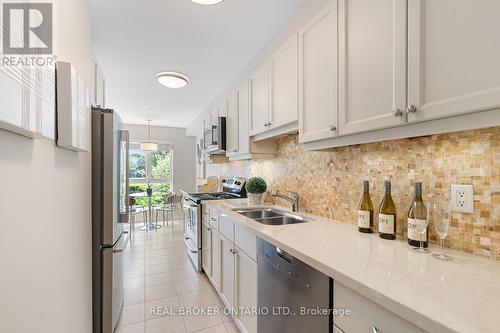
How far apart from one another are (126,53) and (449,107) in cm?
276

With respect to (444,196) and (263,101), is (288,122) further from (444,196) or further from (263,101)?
(444,196)

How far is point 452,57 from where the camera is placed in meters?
0.82

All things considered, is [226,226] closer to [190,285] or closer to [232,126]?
[190,285]

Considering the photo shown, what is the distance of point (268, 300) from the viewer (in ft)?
4.52

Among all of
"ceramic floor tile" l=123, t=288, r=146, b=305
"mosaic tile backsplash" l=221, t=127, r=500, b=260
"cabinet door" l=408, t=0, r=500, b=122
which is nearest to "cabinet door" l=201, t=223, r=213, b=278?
"ceramic floor tile" l=123, t=288, r=146, b=305

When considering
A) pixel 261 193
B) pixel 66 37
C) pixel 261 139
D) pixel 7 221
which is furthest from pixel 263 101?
pixel 7 221

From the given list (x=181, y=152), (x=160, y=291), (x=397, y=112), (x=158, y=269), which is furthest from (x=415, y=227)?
(x=181, y=152)

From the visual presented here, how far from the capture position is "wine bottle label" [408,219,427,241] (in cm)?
109

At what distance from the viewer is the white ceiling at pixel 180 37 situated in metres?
1.79

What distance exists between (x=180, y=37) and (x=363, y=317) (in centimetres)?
243

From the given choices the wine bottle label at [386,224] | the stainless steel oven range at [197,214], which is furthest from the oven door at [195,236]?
the wine bottle label at [386,224]

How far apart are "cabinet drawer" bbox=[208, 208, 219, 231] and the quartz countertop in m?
1.11

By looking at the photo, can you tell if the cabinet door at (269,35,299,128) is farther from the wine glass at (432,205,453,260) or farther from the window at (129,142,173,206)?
the window at (129,142,173,206)

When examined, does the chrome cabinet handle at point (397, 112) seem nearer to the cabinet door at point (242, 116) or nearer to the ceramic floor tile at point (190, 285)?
the cabinet door at point (242, 116)
